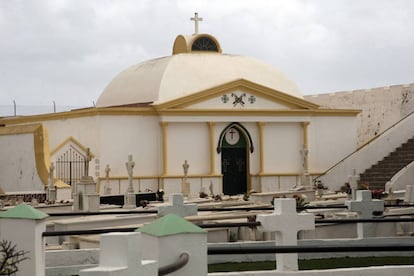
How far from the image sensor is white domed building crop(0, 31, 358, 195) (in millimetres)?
35625

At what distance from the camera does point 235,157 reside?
3762 cm

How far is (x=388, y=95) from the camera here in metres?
44.8

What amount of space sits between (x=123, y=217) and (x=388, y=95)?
91.8 feet

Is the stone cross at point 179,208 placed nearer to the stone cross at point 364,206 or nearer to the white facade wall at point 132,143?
the stone cross at point 364,206

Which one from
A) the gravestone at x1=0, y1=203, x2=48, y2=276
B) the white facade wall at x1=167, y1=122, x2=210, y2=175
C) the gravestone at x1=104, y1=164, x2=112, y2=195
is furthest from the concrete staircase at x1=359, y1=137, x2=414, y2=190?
the gravestone at x1=0, y1=203, x2=48, y2=276

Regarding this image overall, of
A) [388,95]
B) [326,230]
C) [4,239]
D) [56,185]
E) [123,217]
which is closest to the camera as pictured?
[4,239]

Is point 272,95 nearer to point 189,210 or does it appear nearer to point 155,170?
point 155,170

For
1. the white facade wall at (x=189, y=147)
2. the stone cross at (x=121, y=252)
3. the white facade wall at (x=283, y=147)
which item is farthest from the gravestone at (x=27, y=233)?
the white facade wall at (x=283, y=147)

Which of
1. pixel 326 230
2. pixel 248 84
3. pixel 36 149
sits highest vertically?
pixel 248 84

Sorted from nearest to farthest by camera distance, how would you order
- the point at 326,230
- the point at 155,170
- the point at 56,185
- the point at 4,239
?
1. the point at 4,239
2. the point at 326,230
3. the point at 56,185
4. the point at 155,170

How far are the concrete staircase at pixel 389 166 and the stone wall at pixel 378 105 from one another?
5.70m

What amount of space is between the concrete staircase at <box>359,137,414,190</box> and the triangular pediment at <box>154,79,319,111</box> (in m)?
3.55

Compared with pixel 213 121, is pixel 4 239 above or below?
below

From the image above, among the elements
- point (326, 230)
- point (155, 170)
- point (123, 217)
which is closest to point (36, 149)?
point (155, 170)
